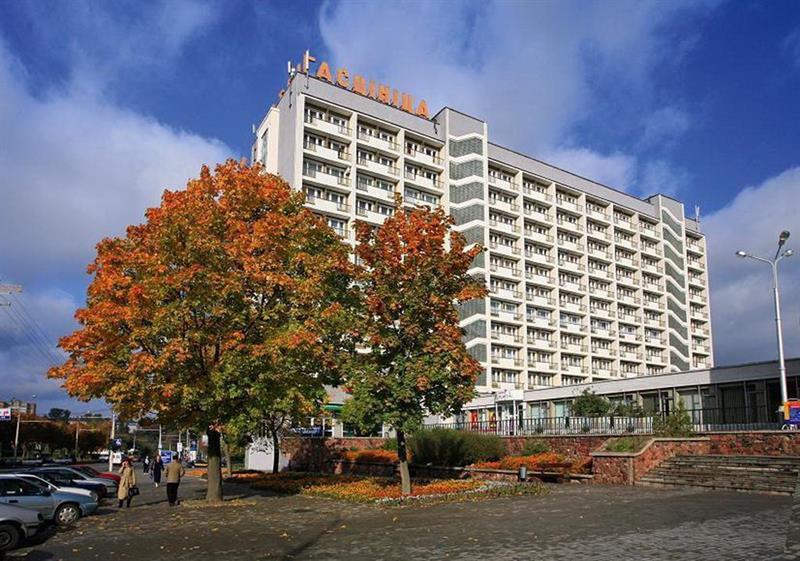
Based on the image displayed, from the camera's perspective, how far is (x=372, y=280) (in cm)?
2267

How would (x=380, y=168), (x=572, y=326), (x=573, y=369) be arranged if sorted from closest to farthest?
(x=380, y=168) → (x=573, y=369) → (x=572, y=326)

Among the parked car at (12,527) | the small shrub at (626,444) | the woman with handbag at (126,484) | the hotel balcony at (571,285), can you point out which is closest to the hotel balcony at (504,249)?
the hotel balcony at (571,285)

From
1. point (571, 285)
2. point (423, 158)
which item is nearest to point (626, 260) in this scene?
point (571, 285)

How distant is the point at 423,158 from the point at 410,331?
188 feet

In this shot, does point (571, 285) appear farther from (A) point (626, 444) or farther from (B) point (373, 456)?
(A) point (626, 444)

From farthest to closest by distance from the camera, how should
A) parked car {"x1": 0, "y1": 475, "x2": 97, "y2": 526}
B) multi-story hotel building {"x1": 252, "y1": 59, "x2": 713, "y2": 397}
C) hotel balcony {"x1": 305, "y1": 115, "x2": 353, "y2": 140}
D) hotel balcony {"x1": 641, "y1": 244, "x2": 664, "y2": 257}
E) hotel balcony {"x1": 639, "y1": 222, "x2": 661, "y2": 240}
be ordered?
hotel balcony {"x1": 639, "y1": 222, "x2": 661, "y2": 240}
hotel balcony {"x1": 641, "y1": 244, "x2": 664, "y2": 257}
multi-story hotel building {"x1": 252, "y1": 59, "x2": 713, "y2": 397}
hotel balcony {"x1": 305, "y1": 115, "x2": 353, "y2": 140}
parked car {"x1": 0, "y1": 475, "x2": 97, "y2": 526}

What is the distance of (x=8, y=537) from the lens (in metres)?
15.2

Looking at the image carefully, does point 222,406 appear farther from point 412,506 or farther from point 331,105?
point 331,105

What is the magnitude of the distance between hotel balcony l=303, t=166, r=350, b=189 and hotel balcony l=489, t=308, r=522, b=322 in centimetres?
2199

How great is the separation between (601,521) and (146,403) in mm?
14156

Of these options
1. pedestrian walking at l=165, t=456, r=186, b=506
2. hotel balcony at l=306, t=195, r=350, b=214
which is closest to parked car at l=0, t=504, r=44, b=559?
pedestrian walking at l=165, t=456, r=186, b=506

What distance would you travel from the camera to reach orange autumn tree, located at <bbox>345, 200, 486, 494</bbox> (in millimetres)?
21672

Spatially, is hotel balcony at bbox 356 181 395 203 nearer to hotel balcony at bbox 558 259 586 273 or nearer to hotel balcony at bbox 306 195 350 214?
hotel balcony at bbox 306 195 350 214

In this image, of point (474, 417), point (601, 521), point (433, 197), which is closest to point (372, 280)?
point (601, 521)
